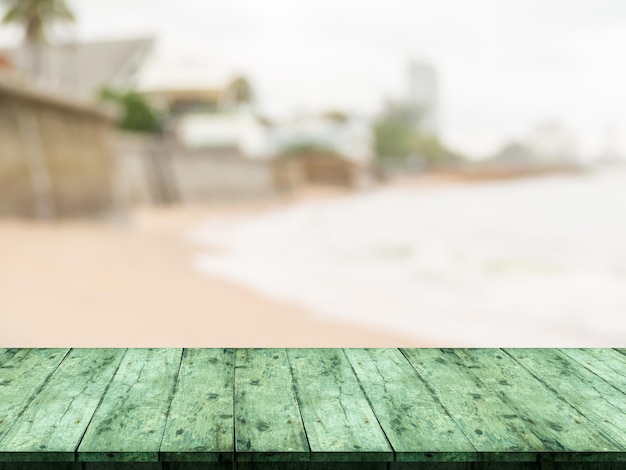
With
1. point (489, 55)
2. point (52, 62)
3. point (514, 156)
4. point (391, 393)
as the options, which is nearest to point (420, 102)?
point (489, 55)

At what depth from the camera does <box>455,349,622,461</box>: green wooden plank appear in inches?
49.8

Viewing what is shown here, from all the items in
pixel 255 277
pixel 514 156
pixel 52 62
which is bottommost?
pixel 514 156

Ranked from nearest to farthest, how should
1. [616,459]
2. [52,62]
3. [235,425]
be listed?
[616,459] → [235,425] → [52,62]

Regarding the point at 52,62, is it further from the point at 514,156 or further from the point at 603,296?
the point at 514,156

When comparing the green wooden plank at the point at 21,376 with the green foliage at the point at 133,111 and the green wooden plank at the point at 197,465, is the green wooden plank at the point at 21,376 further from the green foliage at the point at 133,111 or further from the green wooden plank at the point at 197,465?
the green foliage at the point at 133,111

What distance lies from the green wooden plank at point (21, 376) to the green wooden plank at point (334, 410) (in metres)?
0.52

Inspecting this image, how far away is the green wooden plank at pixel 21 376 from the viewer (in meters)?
1.43

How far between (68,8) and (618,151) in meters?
24.8

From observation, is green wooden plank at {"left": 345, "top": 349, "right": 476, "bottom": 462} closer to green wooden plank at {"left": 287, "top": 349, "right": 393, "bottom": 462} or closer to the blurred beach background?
green wooden plank at {"left": 287, "top": 349, "right": 393, "bottom": 462}

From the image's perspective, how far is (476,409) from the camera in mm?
1463

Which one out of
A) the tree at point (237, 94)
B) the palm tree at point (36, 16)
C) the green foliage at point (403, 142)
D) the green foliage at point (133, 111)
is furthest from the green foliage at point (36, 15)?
the green foliage at point (403, 142)

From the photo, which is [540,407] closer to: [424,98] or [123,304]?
[123,304]

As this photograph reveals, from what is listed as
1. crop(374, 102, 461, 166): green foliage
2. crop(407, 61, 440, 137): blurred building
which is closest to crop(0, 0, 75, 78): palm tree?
crop(407, 61, 440, 137): blurred building

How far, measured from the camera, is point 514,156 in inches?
1879
